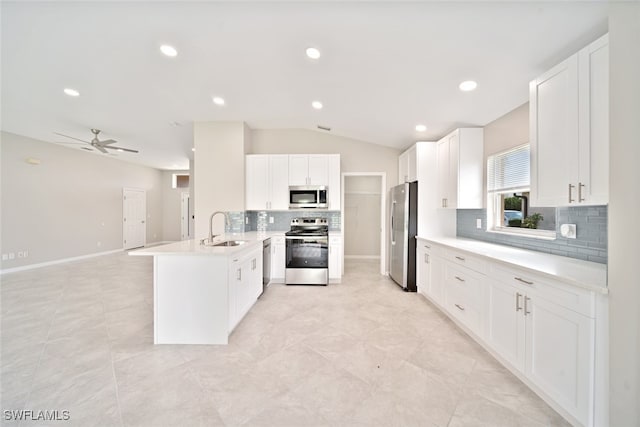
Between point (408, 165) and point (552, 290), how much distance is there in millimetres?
3144

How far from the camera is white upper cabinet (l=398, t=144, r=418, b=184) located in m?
4.07

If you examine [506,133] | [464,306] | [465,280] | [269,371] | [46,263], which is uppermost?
[506,133]

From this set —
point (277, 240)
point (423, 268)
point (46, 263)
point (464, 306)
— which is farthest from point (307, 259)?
point (46, 263)

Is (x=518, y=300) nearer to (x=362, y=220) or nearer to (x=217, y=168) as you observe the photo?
(x=217, y=168)

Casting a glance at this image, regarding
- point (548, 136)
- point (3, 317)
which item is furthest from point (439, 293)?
point (3, 317)

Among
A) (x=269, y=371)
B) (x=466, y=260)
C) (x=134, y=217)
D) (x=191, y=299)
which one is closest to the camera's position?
(x=269, y=371)

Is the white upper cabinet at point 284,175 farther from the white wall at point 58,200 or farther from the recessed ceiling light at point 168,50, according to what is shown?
the white wall at point 58,200

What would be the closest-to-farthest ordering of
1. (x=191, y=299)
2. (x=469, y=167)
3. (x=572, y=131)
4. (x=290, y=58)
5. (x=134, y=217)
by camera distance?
(x=572, y=131) < (x=191, y=299) < (x=290, y=58) < (x=469, y=167) < (x=134, y=217)

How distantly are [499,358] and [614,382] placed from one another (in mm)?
934

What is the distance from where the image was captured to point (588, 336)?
4.37 feet

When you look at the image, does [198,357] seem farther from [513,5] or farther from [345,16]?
[513,5]

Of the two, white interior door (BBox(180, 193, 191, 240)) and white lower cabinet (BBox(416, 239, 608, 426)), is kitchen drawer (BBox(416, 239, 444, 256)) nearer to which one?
white lower cabinet (BBox(416, 239, 608, 426))

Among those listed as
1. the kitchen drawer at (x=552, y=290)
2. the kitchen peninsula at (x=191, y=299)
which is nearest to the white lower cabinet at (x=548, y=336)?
the kitchen drawer at (x=552, y=290)

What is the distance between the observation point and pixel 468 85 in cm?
258
